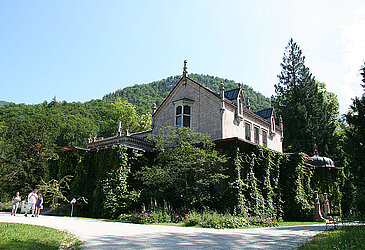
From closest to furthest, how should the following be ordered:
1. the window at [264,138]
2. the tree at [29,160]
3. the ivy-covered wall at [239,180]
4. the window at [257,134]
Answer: the ivy-covered wall at [239,180] → the window at [257,134] → the window at [264,138] → the tree at [29,160]

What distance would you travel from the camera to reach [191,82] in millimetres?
28469

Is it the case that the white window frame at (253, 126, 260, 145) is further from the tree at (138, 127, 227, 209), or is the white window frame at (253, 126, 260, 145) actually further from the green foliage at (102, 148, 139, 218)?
the green foliage at (102, 148, 139, 218)

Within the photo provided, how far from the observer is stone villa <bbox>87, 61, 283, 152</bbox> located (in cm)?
2549

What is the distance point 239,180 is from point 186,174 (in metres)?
4.12

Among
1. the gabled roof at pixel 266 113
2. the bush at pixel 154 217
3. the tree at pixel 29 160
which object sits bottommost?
the bush at pixel 154 217

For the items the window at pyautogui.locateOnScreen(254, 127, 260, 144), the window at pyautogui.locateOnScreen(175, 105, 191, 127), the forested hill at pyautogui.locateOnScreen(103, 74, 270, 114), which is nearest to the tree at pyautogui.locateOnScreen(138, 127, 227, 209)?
the window at pyautogui.locateOnScreen(175, 105, 191, 127)

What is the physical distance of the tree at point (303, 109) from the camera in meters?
42.4

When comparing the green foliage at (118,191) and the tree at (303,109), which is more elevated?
the tree at (303,109)

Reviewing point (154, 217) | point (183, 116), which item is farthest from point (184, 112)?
point (154, 217)

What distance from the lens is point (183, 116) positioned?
27438 mm

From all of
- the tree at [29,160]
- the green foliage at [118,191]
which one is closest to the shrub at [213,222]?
the green foliage at [118,191]

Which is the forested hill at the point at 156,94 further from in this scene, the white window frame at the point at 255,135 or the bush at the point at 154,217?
the bush at the point at 154,217

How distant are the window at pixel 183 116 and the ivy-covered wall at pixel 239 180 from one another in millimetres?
4241

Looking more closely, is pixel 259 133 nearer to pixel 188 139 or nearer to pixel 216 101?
pixel 216 101
